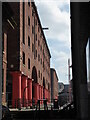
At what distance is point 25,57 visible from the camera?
37.1 m

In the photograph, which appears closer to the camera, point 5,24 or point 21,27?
point 5,24

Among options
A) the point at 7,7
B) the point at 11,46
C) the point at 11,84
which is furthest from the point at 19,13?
the point at 7,7

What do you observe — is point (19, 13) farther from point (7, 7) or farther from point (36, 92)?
point (36, 92)

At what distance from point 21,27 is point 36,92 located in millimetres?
18127

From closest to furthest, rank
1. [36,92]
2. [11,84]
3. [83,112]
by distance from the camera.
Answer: [83,112] → [11,84] → [36,92]

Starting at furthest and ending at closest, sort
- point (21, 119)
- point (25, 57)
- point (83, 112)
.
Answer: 1. point (25, 57)
2. point (21, 119)
3. point (83, 112)

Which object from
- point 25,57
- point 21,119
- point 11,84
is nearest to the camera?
point 21,119

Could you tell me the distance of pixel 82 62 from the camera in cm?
1291

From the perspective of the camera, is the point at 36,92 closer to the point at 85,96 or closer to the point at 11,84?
the point at 11,84

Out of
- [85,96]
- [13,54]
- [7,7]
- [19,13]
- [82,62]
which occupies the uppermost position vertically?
[19,13]

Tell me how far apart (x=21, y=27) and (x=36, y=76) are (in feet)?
59.7

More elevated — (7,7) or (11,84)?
(7,7)

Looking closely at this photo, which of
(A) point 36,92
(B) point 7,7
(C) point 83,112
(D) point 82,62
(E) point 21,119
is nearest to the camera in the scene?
(C) point 83,112

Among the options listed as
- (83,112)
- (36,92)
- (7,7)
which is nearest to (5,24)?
(7,7)
